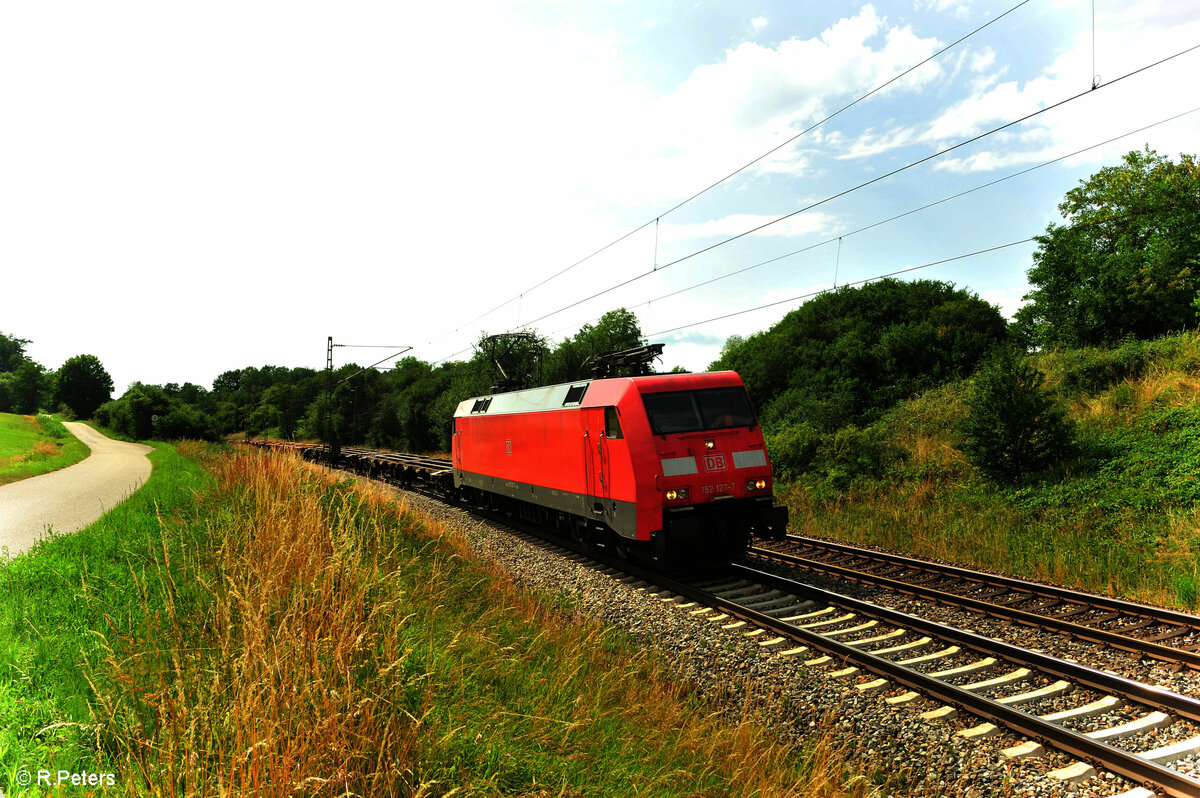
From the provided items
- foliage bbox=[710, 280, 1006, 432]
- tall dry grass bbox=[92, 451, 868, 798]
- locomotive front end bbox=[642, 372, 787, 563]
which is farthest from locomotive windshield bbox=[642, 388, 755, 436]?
foliage bbox=[710, 280, 1006, 432]

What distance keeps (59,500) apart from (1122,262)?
3510 centimetres

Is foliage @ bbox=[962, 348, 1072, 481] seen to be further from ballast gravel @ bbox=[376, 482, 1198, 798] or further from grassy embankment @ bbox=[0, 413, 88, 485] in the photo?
grassy embankment @ bbox=[0, 413, 88, 485]

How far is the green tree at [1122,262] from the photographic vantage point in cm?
2348

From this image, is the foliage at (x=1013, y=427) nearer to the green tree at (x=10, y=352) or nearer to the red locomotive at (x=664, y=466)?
the red locomotive at (x=664, y=466)

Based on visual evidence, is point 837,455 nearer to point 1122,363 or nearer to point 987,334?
point 1122,363

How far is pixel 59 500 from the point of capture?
40.6ft

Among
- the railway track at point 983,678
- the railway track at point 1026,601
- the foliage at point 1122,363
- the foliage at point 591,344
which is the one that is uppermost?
the foliage at point 591,344

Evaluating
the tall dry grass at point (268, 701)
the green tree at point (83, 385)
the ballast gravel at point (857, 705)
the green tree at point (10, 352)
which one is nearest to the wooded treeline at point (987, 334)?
the ballast gravel at point (857, 705)

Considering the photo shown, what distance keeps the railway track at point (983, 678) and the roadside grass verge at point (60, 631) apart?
5.88 m

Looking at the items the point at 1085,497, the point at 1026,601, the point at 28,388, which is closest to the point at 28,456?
the point at 1026,601

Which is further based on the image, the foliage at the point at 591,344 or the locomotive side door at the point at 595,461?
the foliage at the point at 591,344

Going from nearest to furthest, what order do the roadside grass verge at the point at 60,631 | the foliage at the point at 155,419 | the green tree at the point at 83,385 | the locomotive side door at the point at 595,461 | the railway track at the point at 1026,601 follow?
1. the roadside grass verge at the point at 60,631
2. the railway track at the point at 1026,601
3. the locomotive side door at the point at 595,461
4. the foliage at the point at 155,419
5. the green tree at the point at 83,385

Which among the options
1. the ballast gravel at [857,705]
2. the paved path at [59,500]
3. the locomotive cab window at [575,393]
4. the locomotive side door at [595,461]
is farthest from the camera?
the locomotive cab window at [575,393]

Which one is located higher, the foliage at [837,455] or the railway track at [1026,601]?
the foliage at [837,455]
